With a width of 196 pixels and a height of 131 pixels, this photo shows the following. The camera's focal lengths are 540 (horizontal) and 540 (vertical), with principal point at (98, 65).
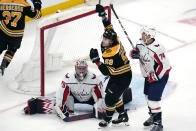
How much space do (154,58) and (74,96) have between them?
3.10 feet

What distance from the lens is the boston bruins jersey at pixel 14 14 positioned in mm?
5633

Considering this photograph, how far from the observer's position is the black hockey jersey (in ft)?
15.0

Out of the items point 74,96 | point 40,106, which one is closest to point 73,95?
point 74,96

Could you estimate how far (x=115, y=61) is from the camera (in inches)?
180

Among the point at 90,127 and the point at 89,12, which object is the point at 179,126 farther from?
the point at 89,12

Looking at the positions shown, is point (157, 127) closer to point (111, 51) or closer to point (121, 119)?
point (121, 119)

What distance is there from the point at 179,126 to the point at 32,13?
1.97 meters

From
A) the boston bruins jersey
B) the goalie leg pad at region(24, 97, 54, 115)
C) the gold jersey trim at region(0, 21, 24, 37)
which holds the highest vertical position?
the boston bruins jersey

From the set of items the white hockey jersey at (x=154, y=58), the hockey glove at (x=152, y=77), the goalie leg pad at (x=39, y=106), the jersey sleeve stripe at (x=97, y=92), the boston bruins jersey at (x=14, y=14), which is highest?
the boston bruins jersey at (x=14, y=14)

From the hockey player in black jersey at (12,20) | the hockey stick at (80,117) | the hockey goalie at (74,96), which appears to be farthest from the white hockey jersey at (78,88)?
the hockey player in black jersey at (12,20)

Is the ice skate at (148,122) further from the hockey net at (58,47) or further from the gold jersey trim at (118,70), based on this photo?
the hockey net at (58,47)

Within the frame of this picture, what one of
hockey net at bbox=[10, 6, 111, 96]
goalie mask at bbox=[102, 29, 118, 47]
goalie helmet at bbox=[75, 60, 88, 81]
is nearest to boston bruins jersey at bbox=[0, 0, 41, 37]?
hockey net at bbox=[10, 6, 111, 96]

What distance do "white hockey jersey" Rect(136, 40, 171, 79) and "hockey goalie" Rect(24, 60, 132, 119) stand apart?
0.56 metres

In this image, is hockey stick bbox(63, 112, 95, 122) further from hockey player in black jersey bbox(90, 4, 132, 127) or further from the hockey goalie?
hockey player in black jersey bbox(90, 4, 132, 127)
